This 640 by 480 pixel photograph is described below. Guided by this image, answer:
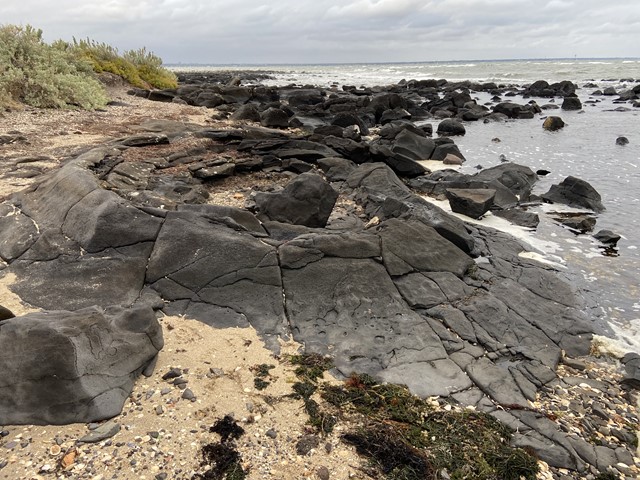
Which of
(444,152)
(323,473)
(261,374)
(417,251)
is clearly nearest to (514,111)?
(444,152)

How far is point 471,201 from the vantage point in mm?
11109

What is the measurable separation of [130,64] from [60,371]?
28457 millimetres

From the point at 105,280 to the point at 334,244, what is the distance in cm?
318

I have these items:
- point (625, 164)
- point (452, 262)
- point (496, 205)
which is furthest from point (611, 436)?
point (625, 164)

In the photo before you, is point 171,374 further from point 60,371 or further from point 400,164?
point 400,164

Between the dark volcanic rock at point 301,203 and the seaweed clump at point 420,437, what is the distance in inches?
169

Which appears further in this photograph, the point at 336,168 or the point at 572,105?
the point at 572,105

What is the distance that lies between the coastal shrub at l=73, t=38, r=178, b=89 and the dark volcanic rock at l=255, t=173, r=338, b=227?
1881 cm

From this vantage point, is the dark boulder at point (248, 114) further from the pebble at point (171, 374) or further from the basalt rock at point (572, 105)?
the basalt rock at point (572, 105)

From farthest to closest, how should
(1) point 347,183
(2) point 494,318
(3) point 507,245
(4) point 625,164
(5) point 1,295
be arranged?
1. (4) point 625,164
2. (1) point 347,183
3. (3) point 507,245
4. (2) point 494,318
5. (5) point 1,295

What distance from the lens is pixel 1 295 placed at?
18.7ft

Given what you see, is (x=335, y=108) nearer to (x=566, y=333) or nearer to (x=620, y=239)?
(x=620, y=239)

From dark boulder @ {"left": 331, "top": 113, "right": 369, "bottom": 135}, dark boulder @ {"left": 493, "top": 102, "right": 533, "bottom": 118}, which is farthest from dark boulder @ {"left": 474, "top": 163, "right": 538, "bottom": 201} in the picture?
dark boulder @ {"left": 493, "top": 102, "right": 533, "bottom": 118}

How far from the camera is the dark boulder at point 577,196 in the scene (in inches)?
482
